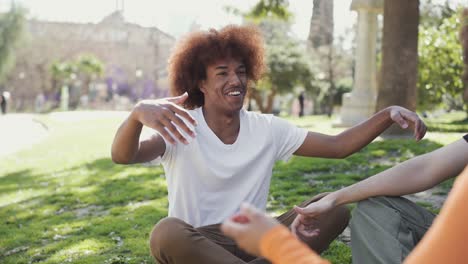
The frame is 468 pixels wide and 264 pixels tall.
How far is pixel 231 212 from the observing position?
319cm

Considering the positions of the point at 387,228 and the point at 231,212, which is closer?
the point at 387,228

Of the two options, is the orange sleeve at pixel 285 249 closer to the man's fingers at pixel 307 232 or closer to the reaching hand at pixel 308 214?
the reaching hand at pixel 308 214

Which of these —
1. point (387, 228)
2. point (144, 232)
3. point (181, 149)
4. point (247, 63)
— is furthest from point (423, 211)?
point (144, 232)

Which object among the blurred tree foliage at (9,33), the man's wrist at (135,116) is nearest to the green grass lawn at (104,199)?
the man's wrist at (135,116)

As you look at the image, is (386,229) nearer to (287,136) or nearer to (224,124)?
(287,136)

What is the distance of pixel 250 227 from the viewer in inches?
56.0

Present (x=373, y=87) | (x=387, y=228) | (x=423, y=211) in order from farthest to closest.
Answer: (x=373, y=87) → (x=423, y=211) → (x=387, y=228)

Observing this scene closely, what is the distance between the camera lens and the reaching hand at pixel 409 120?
2.95m

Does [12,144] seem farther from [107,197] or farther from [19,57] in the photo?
[19,57]

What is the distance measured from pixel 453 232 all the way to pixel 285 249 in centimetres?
35

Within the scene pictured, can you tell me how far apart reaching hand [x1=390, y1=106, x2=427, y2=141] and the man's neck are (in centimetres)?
81

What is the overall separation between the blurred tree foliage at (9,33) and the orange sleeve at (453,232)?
5759 cm

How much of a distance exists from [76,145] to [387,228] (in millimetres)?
13658

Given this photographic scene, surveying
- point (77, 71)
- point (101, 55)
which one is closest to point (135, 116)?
point (77, 71)
